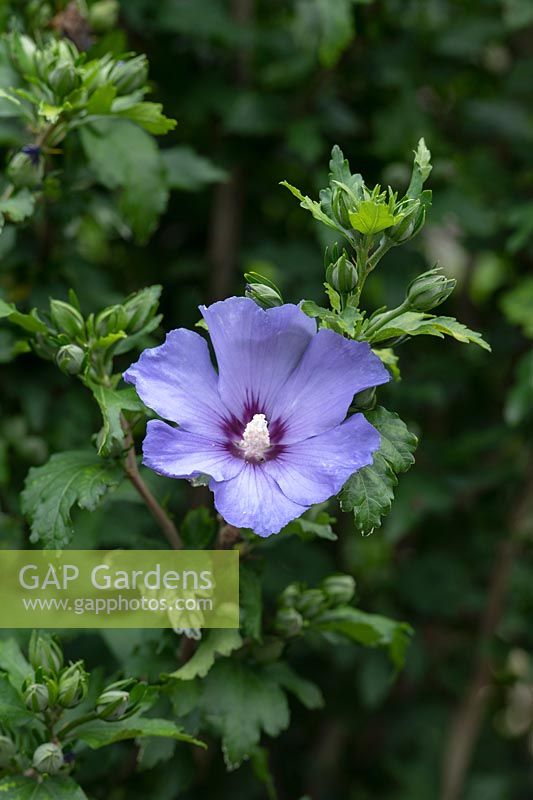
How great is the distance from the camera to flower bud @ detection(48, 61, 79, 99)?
1.14m

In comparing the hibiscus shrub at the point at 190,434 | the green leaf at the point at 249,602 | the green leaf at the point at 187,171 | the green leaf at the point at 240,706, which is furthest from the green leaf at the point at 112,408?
the green leaf at the point at 187,171

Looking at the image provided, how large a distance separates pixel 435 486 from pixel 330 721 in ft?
1.73

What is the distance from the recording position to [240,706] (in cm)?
112

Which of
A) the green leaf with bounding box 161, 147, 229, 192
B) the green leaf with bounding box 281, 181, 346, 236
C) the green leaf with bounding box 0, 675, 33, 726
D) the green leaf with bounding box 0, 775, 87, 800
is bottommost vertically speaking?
the green leaf with bounding box 0, 775, 87, 800

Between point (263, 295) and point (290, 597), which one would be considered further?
point (290, 597)

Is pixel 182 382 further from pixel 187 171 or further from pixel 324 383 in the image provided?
pixel 187 171

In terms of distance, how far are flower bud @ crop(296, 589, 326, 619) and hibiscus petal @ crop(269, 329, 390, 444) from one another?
0.26m

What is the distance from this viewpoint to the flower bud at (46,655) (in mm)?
1014

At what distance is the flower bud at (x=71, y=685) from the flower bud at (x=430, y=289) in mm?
473

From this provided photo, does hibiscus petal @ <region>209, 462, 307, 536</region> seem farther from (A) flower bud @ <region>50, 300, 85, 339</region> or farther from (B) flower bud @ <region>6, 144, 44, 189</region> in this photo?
(B) flower bud @ <region>6, 144, 44, 189</region>

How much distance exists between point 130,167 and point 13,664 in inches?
25.1

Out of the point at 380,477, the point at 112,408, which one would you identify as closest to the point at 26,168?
the point at 112,408

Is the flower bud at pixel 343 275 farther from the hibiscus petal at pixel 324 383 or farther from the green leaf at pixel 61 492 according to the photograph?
the green leaf at pixel 61 492

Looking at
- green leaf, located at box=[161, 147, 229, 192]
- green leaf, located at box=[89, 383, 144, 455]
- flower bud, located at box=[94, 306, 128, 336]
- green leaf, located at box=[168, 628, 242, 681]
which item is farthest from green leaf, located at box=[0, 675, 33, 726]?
green leaf, located at box=[161, 147, 229, 192]
